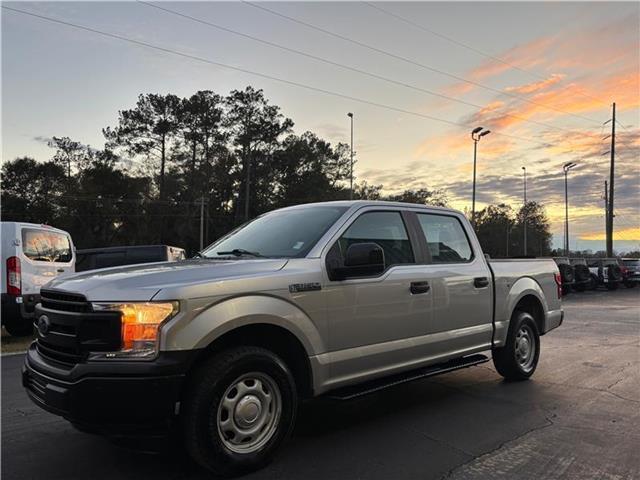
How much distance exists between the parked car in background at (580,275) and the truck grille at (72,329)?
2317 cm

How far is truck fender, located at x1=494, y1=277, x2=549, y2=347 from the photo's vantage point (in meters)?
5.92

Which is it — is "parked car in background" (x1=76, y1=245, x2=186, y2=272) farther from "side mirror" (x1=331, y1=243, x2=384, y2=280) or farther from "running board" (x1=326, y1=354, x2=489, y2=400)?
"side mirror" (x1=331, y1=243, x2=384, y2=280)

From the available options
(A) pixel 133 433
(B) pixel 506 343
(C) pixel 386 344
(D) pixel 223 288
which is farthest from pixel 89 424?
(B) pixel 506 343

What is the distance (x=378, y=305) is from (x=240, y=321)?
1.33m

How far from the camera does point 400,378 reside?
4676 millimetres

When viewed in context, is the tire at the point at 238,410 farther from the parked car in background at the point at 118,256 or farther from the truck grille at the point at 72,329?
the parked car in background at the point at 118,256

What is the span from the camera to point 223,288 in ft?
11.7

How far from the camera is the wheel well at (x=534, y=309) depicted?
6535mm

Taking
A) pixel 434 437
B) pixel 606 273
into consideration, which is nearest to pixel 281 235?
pixel 434 437

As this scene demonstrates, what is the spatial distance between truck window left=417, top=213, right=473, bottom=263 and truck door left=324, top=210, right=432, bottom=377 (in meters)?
0.34

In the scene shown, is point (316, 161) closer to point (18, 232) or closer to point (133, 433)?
point (18, 232)

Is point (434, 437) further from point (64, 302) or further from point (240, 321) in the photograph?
point (64, 302)

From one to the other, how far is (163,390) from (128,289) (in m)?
0.65

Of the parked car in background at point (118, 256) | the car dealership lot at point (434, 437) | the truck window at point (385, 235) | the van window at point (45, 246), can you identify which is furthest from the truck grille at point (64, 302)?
the parked car in background at point (118, 256)
